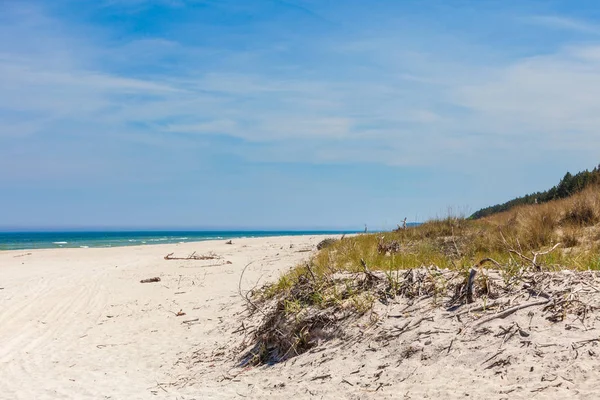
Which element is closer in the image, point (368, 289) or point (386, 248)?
point (368, 289)

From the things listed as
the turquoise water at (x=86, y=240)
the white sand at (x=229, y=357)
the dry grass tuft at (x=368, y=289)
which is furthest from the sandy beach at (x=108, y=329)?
the turquoise water at (x=86, y=240)

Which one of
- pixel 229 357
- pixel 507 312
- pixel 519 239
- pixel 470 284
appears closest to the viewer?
pixel 507 312

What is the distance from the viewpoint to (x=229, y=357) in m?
6.04

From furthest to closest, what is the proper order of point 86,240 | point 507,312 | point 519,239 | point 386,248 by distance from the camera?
1. point 86,240
2. point 386,248
3. point 519,239
4. point 507,312

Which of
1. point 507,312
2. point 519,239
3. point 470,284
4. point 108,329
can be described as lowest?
point 108,329

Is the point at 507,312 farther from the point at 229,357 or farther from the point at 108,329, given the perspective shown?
the point at 108,329

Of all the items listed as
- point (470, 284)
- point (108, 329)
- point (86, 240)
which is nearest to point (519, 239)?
point (470, 284)

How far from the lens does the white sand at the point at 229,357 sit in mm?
3545

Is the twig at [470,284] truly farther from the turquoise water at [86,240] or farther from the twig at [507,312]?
the turquoise water at [86,240]

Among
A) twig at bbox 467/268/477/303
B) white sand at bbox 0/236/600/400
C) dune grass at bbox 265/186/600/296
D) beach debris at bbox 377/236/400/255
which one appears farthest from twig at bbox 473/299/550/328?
beach debris at bbox 377/236/400/255

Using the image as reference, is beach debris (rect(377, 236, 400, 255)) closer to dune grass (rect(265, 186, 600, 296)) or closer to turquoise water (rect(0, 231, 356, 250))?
dune grass (rect(265, 186, 600, 296))

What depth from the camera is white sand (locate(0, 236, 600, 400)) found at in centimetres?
354

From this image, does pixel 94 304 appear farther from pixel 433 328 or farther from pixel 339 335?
pixel 433 328

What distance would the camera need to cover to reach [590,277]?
468cm
